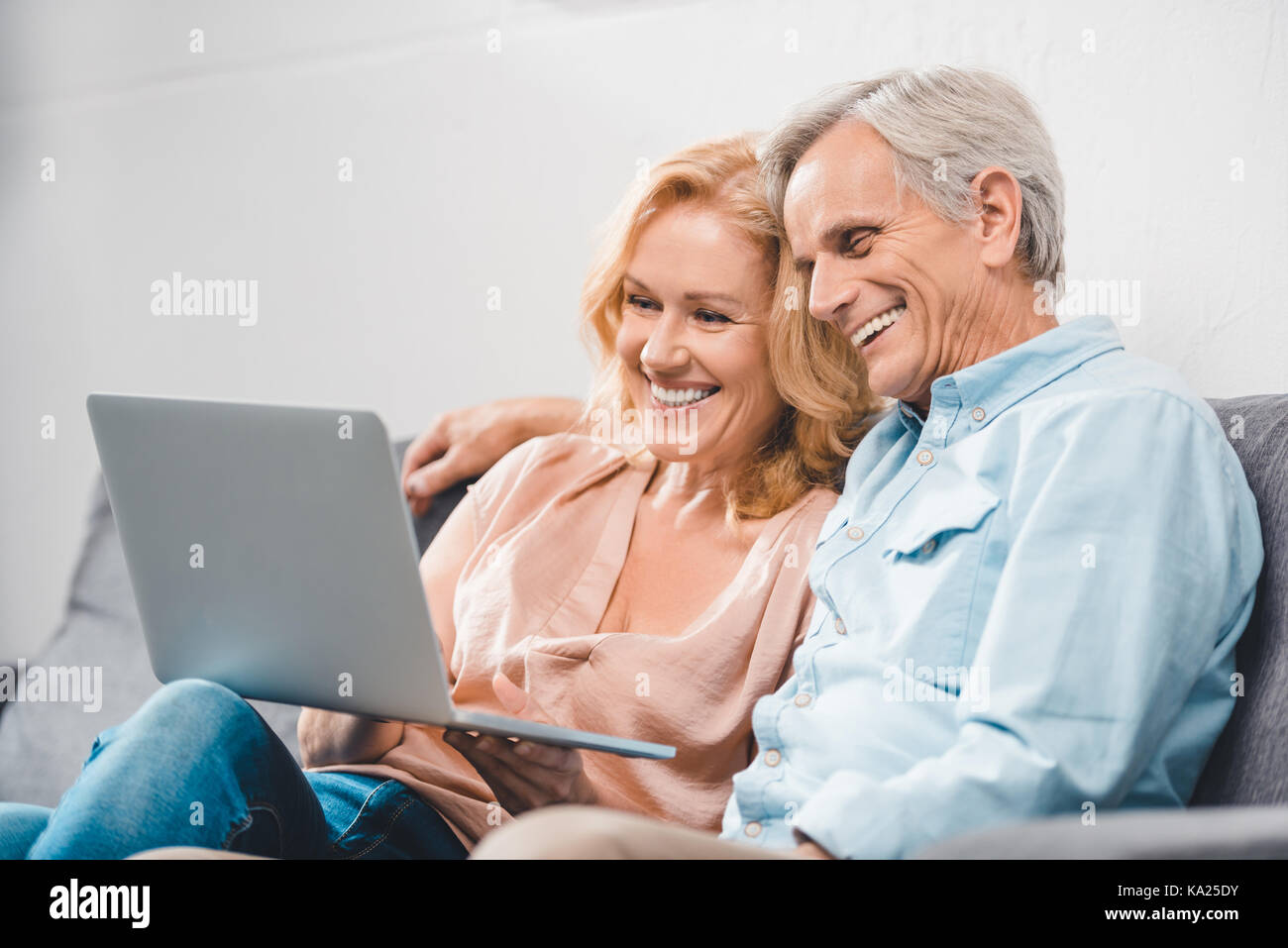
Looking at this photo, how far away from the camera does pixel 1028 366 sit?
119 cm

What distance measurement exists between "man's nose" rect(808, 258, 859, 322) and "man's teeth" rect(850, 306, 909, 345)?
31mm

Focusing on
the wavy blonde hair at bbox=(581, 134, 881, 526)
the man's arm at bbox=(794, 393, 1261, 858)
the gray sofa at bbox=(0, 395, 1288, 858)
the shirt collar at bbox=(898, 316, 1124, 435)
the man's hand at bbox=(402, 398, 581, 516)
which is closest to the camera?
the gray sofa at bbox=(0, 395, 1288, 858)

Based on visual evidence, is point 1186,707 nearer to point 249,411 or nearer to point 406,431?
point 249,411

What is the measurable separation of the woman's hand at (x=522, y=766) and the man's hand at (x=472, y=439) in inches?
23.7

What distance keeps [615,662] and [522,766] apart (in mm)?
194

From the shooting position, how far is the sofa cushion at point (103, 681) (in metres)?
1.87

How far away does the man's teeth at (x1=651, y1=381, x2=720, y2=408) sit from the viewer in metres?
1.56

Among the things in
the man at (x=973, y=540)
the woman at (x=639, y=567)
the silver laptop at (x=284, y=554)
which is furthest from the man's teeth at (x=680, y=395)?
the silver laptop at (x=284, y=554)
